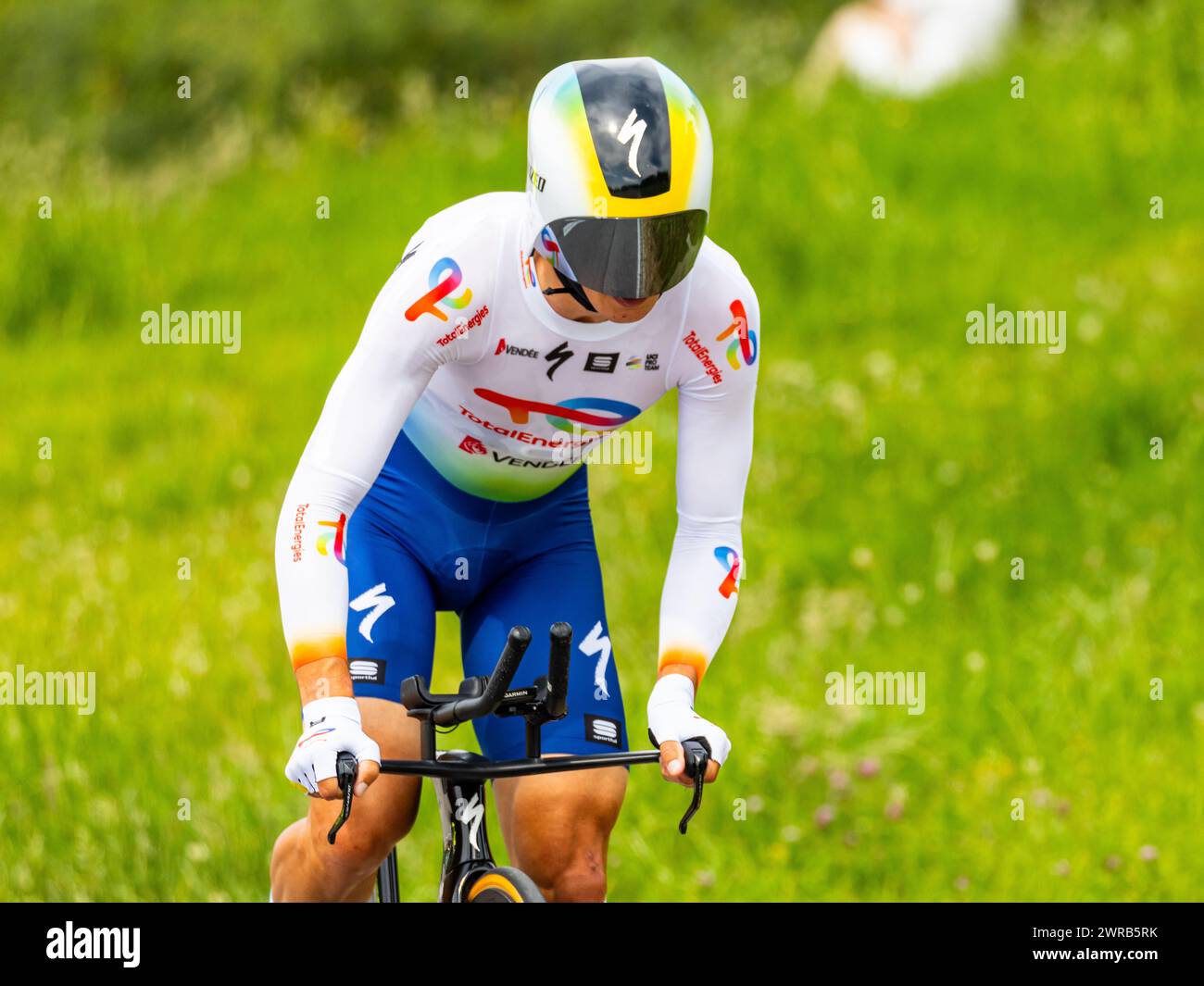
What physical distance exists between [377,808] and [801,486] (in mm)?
5339

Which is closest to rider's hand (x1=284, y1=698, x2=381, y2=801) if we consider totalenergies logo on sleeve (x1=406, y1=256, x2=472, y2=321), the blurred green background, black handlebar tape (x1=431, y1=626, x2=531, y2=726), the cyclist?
the cyclist

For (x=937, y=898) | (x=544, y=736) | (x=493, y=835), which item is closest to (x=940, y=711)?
(x=937, y=898)

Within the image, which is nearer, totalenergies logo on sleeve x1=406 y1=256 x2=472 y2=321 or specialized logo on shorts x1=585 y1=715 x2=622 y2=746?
totalenergies logo on sleeve x1=406 y1=256 x2=472 y2=321

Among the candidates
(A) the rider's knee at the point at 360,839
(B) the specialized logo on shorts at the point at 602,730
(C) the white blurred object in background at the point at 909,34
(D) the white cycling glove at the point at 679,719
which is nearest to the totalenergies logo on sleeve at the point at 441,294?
(D) the white cycling glove at the point at 679,719

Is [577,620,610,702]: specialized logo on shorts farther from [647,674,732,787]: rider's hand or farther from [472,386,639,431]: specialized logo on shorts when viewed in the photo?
[472,386,639,431]: specialized logo on shorts

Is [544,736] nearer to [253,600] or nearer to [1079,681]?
[1079,681]

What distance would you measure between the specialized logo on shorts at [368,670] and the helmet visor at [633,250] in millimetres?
1213

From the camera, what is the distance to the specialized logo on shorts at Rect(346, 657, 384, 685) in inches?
181

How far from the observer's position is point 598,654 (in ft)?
15.8

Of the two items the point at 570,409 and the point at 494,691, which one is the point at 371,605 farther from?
the point at 494,691

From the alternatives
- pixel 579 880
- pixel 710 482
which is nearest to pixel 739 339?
pixel 710 482

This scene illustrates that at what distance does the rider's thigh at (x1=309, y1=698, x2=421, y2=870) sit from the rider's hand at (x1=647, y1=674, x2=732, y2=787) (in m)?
0.66

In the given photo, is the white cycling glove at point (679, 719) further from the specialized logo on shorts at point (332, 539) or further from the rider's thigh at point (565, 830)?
the specialized logo on shorts at point (332, 539)
